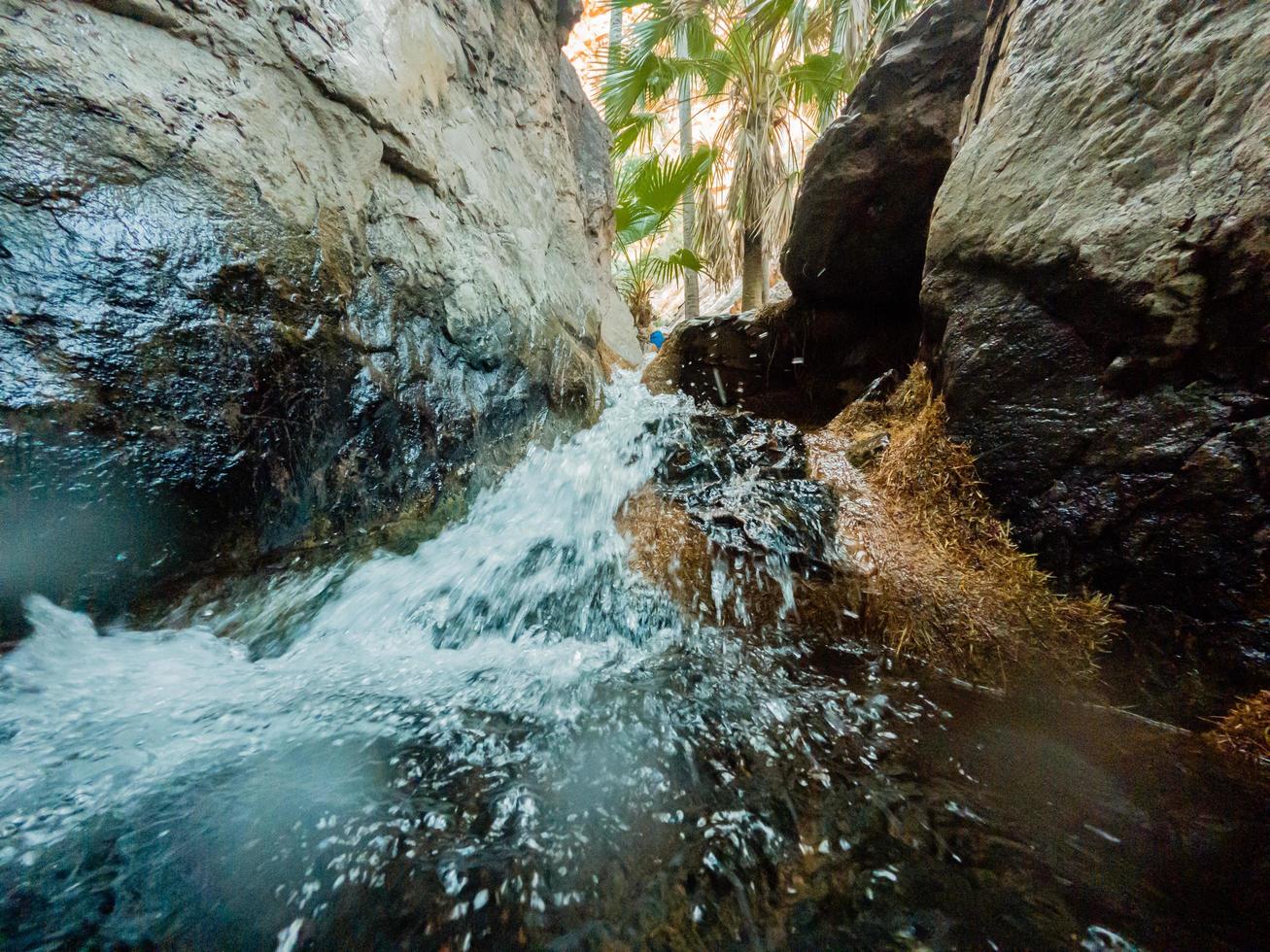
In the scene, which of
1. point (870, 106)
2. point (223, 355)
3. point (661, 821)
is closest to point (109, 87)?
point (223, 355)

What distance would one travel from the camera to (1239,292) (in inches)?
47.9

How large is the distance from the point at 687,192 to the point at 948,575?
5.19 metres

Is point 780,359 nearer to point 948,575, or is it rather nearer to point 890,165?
point 890,165

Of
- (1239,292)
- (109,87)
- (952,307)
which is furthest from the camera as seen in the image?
(952,307)

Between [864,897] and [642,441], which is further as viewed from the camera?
[642,441]

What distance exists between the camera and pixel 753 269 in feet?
16.5

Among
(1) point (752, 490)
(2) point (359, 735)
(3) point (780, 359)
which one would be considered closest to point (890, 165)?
(3) point (780, 359)

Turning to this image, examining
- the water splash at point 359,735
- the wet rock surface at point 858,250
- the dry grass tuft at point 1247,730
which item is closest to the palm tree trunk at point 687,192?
the wet rock surface at point 858,250

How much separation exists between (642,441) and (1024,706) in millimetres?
1995

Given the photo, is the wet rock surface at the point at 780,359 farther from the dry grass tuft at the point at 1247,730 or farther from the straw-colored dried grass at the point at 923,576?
the dry grass tuft at the point at 1247,730

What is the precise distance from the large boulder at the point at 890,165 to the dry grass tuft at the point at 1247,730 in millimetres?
2377

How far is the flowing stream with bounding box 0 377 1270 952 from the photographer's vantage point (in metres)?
0.75

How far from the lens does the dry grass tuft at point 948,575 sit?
4.87ft

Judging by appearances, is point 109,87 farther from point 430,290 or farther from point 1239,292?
point 1239,292
